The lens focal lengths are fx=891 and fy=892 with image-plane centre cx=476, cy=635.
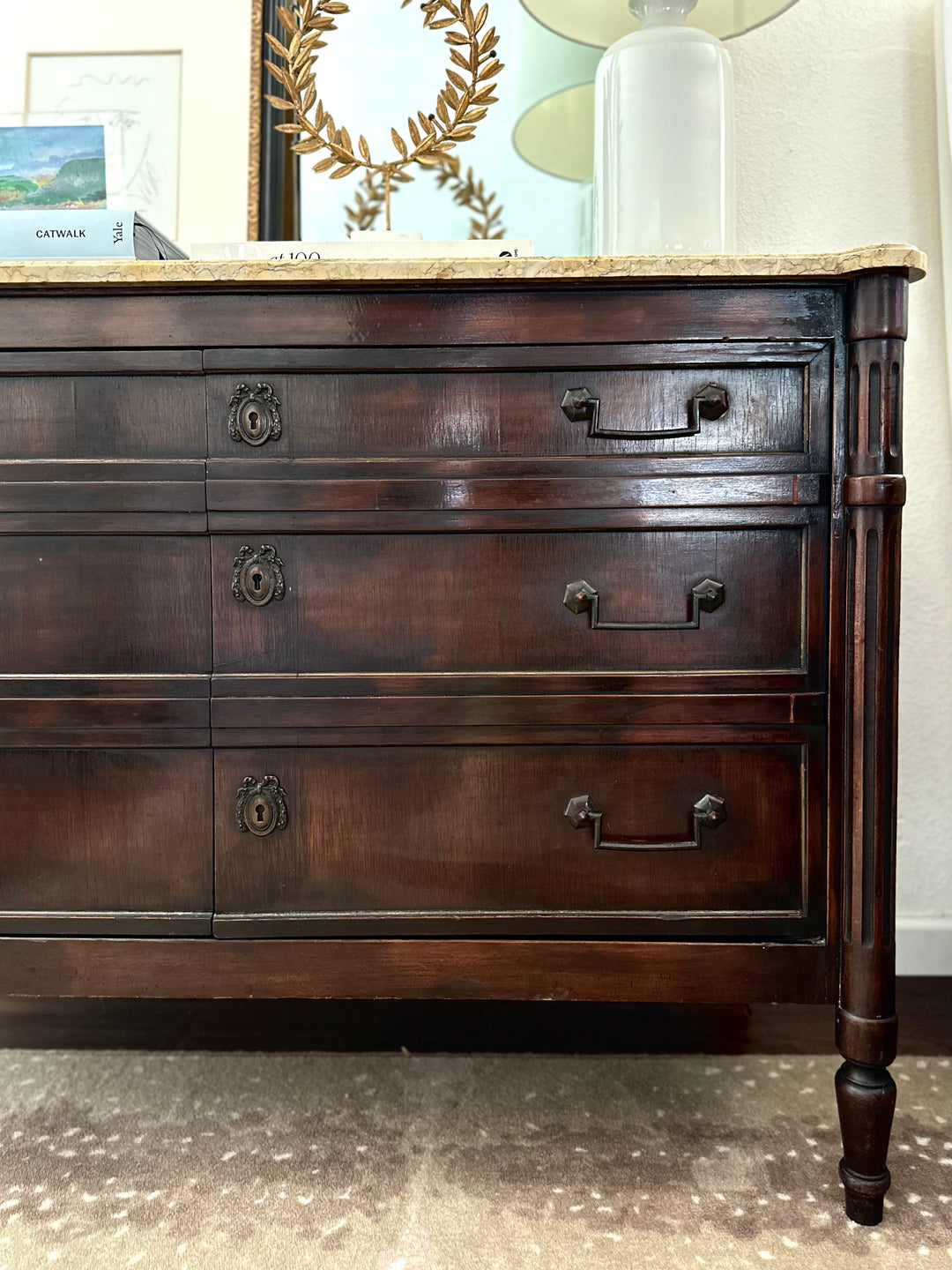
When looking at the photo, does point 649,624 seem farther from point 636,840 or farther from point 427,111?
point 427,111

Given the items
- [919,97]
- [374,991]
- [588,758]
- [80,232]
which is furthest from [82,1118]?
[919,97]

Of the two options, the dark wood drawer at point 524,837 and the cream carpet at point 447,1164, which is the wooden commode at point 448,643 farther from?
the cream carpet at point 447,1164

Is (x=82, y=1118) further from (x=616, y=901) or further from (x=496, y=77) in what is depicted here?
(x=496, y=77)

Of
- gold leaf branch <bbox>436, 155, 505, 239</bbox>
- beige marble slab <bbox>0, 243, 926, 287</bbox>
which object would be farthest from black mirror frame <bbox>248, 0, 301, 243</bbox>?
beige marble slab <bbox>0, 243, 926, 287</bbox>

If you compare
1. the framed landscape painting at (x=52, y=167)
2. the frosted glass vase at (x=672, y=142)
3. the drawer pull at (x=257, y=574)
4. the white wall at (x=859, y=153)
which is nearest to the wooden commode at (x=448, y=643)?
the drawer pull at (x=257, y=574)

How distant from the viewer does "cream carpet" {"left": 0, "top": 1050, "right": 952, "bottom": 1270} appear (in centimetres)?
87

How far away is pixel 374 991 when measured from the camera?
0.94m

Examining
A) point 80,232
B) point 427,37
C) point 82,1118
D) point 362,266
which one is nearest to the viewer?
point 362,266

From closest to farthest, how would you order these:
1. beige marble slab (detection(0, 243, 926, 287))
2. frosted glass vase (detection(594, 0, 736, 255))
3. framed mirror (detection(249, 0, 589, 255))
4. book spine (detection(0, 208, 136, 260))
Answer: beige marble slab (detection(0, 243, 926, 287)), book spine (detection(0, 208, 136, 260)), frosted glass vase (detection(594, 0, 736, 255)), framed mirror (detection(249, 0, 589, 255))

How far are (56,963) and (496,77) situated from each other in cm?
137

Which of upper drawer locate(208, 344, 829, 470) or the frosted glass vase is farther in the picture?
the frosted glass vase

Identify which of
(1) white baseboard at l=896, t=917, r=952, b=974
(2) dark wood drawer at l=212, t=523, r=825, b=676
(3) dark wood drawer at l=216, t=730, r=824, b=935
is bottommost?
(1) white baseboard at l=896, t=917, r=952, b=974

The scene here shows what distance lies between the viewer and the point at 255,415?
2.99 feet

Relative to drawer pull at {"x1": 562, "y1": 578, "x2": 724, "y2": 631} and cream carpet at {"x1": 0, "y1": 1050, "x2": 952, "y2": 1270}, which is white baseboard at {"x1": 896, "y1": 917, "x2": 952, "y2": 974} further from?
drawer pull at {"x1": 562, "y1": 578, "x2": 724, "y2": 631}
